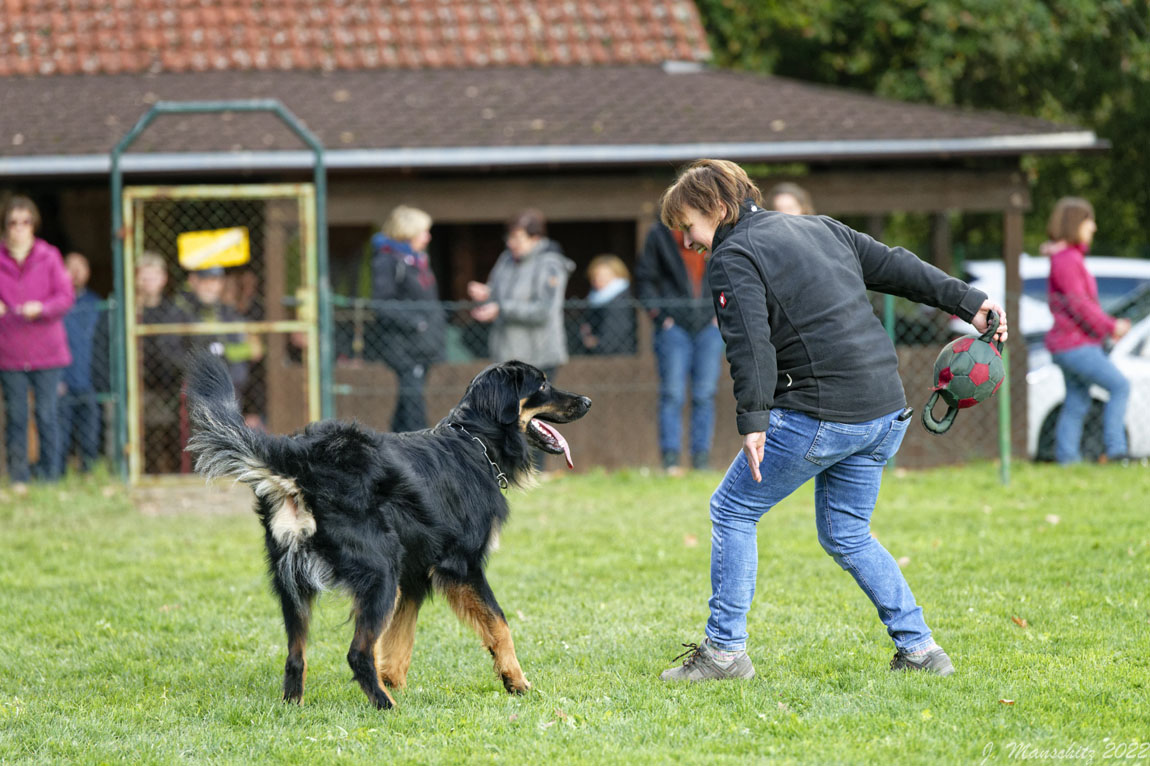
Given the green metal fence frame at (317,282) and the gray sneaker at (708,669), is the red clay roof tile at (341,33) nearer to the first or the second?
the green metal fence frame at (317,282)

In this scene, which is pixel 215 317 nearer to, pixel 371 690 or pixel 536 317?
pixel 536 317

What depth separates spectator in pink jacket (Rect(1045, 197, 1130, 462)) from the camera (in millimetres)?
10094

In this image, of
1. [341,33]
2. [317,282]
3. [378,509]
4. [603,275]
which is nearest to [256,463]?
[378,509]

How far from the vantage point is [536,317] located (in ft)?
33.2

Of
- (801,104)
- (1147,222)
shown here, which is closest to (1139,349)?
(801,104)

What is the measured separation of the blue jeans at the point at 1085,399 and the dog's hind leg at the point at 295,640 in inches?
299

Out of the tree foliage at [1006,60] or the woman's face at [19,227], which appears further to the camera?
the tree foliage at [1006,60]

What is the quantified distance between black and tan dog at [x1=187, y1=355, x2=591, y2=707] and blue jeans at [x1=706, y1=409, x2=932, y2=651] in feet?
2.53

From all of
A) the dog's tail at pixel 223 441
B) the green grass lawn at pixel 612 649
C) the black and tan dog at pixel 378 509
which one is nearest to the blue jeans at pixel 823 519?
the green grass lawn at pixel 612 649

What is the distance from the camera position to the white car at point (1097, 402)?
10.8m

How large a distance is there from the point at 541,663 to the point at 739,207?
199 centimetres

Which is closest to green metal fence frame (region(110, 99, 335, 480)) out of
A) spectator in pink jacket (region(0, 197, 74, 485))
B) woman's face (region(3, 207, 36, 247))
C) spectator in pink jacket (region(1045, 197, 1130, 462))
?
spectator in pink jacket (region(0, 197, 74, 485))

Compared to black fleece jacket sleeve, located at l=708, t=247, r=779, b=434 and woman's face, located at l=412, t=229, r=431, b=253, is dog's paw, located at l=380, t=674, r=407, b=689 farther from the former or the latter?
woman's face, located at l=412, t=229, r=431, b=253

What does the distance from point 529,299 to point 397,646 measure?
18.4ft
